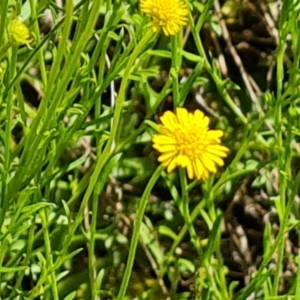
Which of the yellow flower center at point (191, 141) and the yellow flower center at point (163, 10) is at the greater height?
the yellow flower center at point (163, 10)

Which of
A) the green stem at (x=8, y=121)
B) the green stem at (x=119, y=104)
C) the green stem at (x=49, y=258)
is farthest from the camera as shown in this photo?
the green stem at (x=49, y=258)

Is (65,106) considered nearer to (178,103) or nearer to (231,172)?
(178,103)

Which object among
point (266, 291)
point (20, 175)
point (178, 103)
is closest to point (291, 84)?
point (178, 103)

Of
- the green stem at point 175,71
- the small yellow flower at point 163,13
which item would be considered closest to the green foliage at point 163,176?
the green stem at point 175,71

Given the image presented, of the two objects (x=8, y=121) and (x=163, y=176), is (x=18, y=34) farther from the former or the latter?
(x=163, y=176)

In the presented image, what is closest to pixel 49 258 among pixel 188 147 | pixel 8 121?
pixel 8 121

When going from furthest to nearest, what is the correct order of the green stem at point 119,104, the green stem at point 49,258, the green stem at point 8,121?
1. the green stem at point 49,258
2. the green stem at point 8,121
3. the green stem at point 119,104

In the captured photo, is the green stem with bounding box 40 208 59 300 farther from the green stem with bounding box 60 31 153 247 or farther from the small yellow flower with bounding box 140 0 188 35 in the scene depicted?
the small yellow flower with bounding box 140 0 188 35

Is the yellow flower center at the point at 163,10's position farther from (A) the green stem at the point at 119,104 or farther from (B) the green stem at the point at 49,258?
(B) the green stem at the point at 49,258
